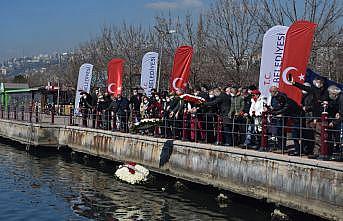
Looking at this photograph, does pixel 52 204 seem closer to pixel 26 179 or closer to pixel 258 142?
pixel 26 179

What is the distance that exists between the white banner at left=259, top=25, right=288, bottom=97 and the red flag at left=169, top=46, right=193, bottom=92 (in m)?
5.37

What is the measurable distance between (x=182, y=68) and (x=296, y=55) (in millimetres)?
7726

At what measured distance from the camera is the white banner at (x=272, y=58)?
1792 cm

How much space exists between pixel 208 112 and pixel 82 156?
35.7 ft

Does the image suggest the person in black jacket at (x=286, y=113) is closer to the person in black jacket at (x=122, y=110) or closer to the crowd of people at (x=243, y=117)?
the crowd of people at (x=243, y=117)

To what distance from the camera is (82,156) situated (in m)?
28.4

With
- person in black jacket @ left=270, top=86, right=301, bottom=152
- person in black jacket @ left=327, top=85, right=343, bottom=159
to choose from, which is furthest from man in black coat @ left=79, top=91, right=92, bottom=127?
person in black jacket @ left=327, top=85, right=343, bottom=159

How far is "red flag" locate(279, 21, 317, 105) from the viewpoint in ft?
52.5

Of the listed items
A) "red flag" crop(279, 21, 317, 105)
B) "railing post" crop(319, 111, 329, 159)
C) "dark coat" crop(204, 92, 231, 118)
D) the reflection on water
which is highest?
"red flag" crop(279, 21, 317, 105)

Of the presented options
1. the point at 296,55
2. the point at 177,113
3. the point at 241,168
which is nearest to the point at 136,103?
the point at 177,113

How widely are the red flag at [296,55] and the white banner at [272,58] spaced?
1.70 metres

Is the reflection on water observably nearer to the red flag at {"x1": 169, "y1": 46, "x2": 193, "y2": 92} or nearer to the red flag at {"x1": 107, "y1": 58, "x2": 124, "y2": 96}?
the red flag at {"x1": 169, "y1": 46, "x2": 193, "y2": 92}

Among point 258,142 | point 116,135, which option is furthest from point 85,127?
point 258,142

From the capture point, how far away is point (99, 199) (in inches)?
696
